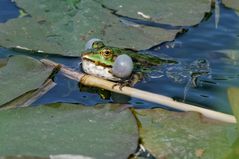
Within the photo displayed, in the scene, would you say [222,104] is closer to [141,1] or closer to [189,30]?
[189,30]

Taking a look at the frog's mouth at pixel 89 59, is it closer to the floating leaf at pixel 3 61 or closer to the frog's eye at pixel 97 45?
the frog's eye at pixel 97 45

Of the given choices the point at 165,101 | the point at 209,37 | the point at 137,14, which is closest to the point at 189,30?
the point at 209,37

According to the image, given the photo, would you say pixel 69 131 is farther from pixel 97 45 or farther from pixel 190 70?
pixel 190 70

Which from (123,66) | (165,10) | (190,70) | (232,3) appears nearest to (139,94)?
(123,66)

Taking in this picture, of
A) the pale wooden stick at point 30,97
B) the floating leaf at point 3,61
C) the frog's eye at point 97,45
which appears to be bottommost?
the pale wooden stick at point 30,97

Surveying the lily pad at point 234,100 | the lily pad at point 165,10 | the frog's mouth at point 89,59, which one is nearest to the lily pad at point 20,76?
the frog's mouth at point 89,59

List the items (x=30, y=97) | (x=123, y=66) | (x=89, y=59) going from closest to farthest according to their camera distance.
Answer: (x=30, y=97) < (x=123, y=66) < (x=89, y=59)
